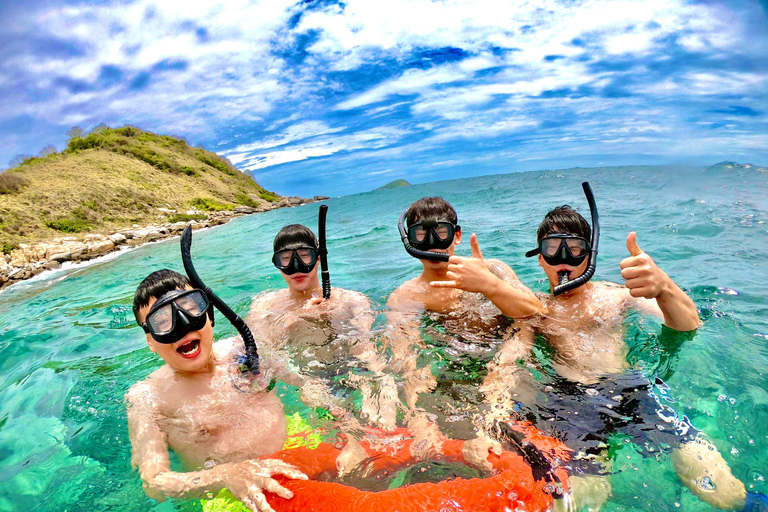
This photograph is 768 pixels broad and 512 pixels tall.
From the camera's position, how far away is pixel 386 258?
26.2ft

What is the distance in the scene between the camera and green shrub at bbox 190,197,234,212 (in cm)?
3331

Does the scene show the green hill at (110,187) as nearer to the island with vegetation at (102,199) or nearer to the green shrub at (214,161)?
the island with vegetation at (102,199)

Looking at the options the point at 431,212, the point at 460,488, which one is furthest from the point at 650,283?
the point at 431,212

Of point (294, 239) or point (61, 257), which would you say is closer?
point (294, 239)

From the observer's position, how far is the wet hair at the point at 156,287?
8.24 ft

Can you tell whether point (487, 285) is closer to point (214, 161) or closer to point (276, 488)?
point (276, 488)

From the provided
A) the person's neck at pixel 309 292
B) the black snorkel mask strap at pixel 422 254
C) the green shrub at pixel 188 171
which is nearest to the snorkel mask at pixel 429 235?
the black snorkel mask strap at pixel 422 254

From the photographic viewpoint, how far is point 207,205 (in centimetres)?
3378

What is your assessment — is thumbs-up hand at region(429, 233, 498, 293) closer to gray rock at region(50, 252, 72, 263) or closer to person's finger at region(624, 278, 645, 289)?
person's finger at region(624, 278, 645, 289)

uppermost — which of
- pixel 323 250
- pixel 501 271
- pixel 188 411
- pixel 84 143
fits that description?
pixel 84 143

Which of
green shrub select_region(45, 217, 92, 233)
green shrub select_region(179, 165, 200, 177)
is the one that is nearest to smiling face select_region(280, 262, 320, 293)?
green shrub select_region(45, 217, 92, 233)

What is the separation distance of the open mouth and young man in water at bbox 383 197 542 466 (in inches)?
53.6

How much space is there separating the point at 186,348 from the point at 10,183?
28.3 metres

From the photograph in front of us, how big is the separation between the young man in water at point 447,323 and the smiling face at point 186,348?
1.32 meters
